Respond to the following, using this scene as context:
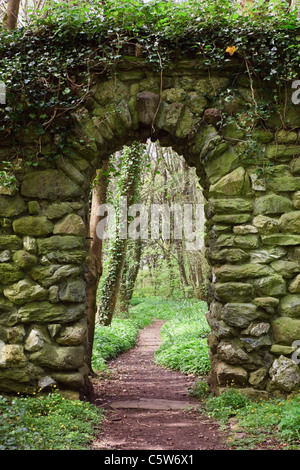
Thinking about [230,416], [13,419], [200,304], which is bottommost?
[200,304]

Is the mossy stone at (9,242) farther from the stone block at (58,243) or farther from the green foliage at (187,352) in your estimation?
the green foliage at (187,352)

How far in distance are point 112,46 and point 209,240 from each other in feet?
7.72

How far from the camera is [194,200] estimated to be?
14.5 metres

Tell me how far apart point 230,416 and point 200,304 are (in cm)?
1060

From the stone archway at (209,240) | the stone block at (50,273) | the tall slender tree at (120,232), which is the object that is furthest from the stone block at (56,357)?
the tall slender tree at (120,232)

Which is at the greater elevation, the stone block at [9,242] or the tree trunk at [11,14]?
the tree trunk at [11,14]

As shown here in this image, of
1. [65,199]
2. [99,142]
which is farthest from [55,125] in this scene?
[65,199]

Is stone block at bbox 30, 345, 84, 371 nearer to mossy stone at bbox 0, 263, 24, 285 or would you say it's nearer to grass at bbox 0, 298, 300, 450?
grass at bbox 0, 298, 300, 450

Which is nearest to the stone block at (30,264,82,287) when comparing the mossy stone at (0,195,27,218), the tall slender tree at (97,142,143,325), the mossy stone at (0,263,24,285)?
the mossy stone at (0,263,24,285)

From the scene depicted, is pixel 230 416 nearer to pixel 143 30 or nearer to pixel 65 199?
pixel 65 199

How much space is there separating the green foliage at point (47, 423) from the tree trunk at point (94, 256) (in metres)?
1.54

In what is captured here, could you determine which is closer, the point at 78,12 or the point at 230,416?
the point at 230,416

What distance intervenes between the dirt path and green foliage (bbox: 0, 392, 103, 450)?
16 cm

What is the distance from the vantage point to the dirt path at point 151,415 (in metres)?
3.02
